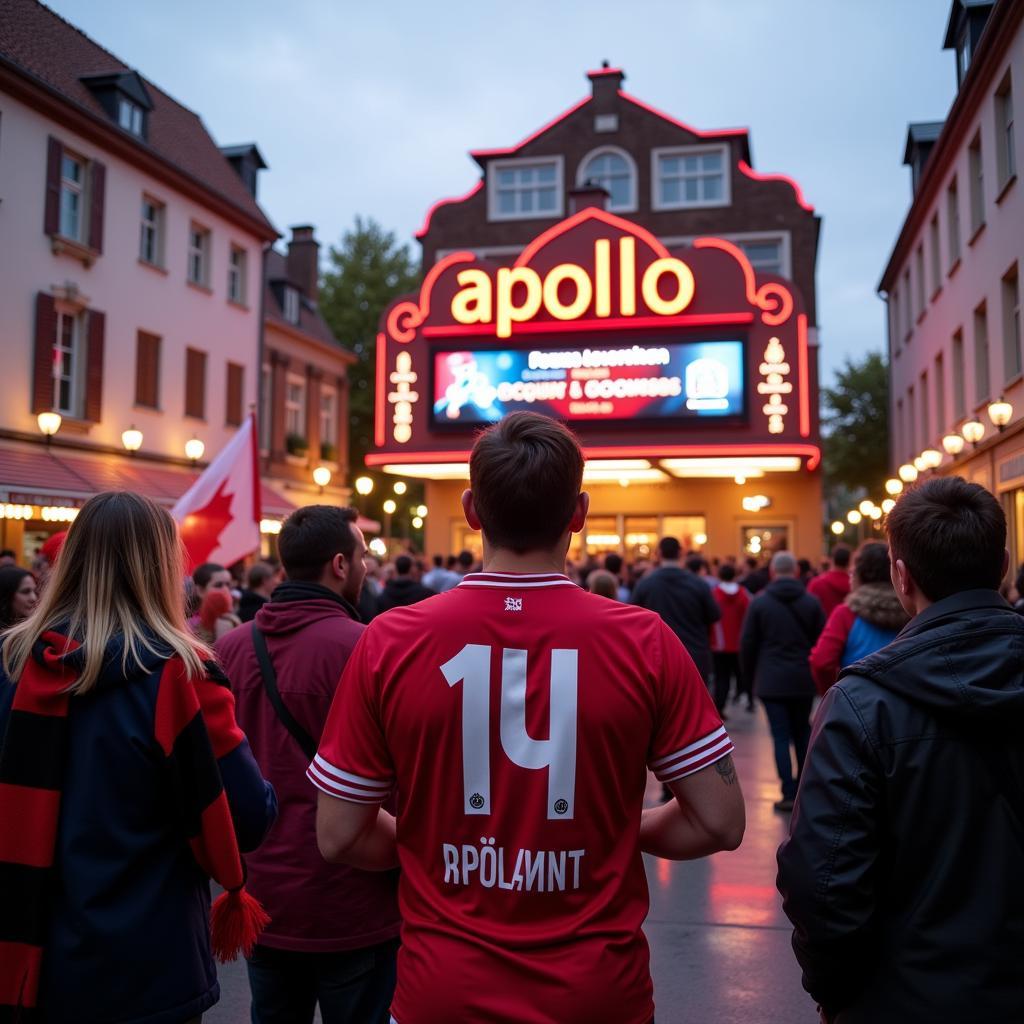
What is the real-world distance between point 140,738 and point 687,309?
1908 centimetres

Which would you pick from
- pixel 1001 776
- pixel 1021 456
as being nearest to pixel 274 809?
pixel 1001 776

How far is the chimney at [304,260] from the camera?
33.7m

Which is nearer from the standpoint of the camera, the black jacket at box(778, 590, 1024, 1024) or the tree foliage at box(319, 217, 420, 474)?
the black jacket at box(778, 590, 1024, 1024)

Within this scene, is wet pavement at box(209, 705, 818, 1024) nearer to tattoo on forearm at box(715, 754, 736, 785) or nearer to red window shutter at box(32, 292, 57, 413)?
tattoo on forearm at box(715, 754, 736, 785)

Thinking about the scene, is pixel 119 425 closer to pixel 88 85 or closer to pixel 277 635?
pixel 88 85

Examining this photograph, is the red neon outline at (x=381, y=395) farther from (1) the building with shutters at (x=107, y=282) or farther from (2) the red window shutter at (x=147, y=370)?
(2) the red window shutter at (x=147, y=370)

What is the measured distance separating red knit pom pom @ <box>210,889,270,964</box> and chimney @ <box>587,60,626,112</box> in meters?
28.6

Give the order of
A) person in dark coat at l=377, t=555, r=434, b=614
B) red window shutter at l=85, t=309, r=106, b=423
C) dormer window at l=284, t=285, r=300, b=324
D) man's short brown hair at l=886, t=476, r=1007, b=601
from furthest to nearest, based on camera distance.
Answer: dormer window at l=284, t=285, r=300, b=324 < red window shutter at l=85, t=309, r=106, b=423 < person in dark coat at l=377, t=555, r=434, b=614 < man's short brown hair at l=886, t=476, r=1007, b=601

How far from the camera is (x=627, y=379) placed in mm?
20625

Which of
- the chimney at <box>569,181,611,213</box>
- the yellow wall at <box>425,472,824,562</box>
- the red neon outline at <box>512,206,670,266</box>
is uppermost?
the chimney at <box>569,181,611,213</box>

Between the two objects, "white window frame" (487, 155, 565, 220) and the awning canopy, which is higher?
"white window frame" (487, 155, 565, 220)

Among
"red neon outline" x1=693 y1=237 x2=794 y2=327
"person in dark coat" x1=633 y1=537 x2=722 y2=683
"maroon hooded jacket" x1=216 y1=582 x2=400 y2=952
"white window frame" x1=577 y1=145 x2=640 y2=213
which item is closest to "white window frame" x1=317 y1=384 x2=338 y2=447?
"white window frame" x1=577 y1=145 x2=640 y2=213

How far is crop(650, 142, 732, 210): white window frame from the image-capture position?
27.4 meters

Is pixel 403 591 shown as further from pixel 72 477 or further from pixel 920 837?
pixel 72 477
